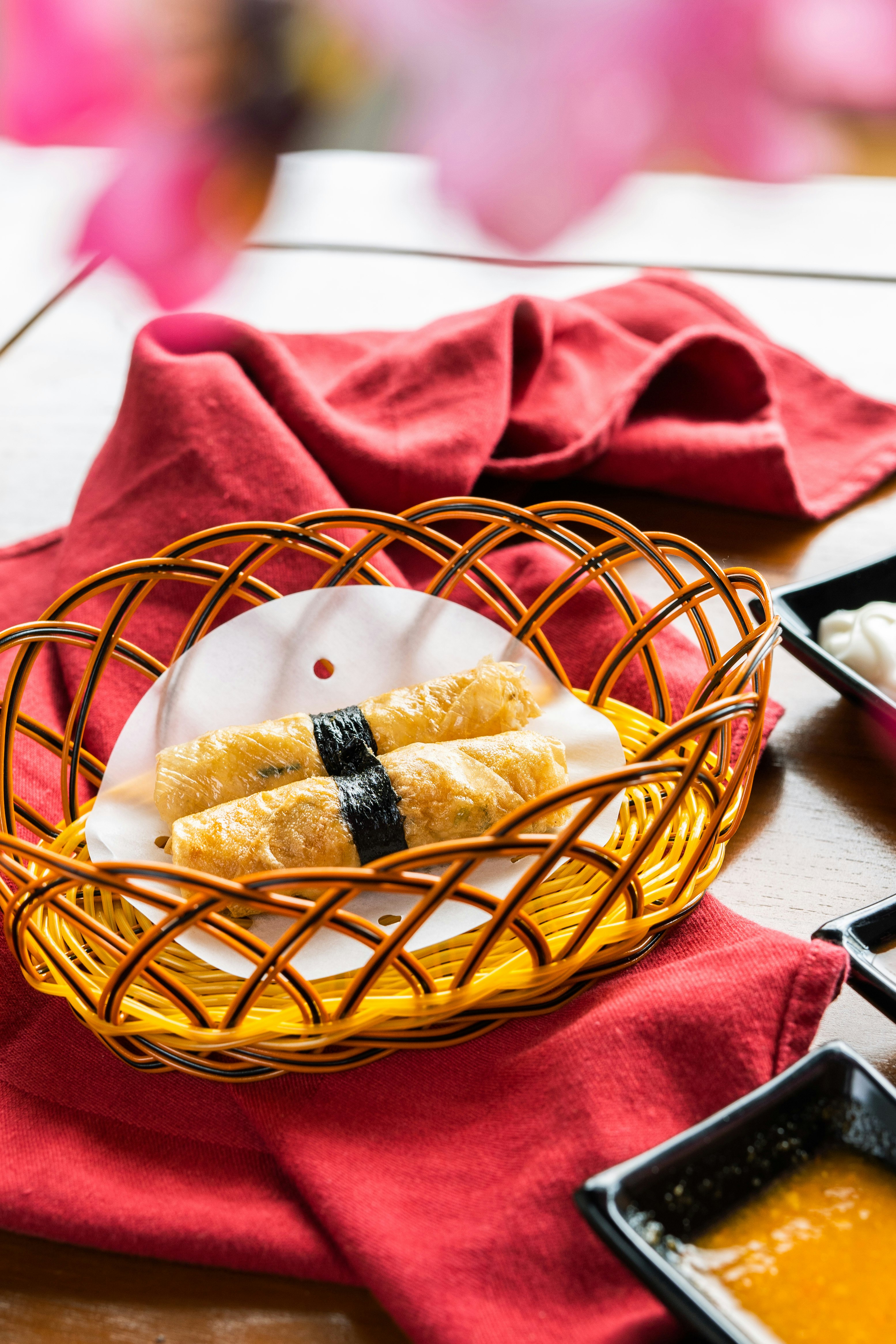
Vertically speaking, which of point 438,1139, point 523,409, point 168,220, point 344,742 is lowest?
point 438,1139

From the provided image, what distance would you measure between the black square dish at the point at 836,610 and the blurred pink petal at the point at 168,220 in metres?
0.61

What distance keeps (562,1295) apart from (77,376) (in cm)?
140

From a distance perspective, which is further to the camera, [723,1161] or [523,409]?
[523,409]

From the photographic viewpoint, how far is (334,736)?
33.5 inches

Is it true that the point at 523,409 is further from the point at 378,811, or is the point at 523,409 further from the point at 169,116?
the point at 169,116

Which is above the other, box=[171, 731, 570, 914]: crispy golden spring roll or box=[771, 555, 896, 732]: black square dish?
box=[771, 555, 896, 732]: black square dish

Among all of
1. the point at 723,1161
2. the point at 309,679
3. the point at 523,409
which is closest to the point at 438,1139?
the point at 723,1161

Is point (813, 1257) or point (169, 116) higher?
point (169, 116)

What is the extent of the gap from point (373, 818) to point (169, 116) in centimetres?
53

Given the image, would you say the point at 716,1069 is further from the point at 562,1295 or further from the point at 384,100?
the point at 384,100

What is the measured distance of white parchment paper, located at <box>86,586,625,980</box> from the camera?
2.70 ft

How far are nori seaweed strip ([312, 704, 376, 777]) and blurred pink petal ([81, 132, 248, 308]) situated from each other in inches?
19.6

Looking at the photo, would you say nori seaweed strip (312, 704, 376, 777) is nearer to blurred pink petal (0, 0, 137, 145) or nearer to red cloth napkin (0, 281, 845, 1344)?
red cloth napkin (0, 281, 845, 1344)

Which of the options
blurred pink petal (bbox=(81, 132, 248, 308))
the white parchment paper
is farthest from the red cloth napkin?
blurred pink petal (bbox=(81, 132, 248, 308))
